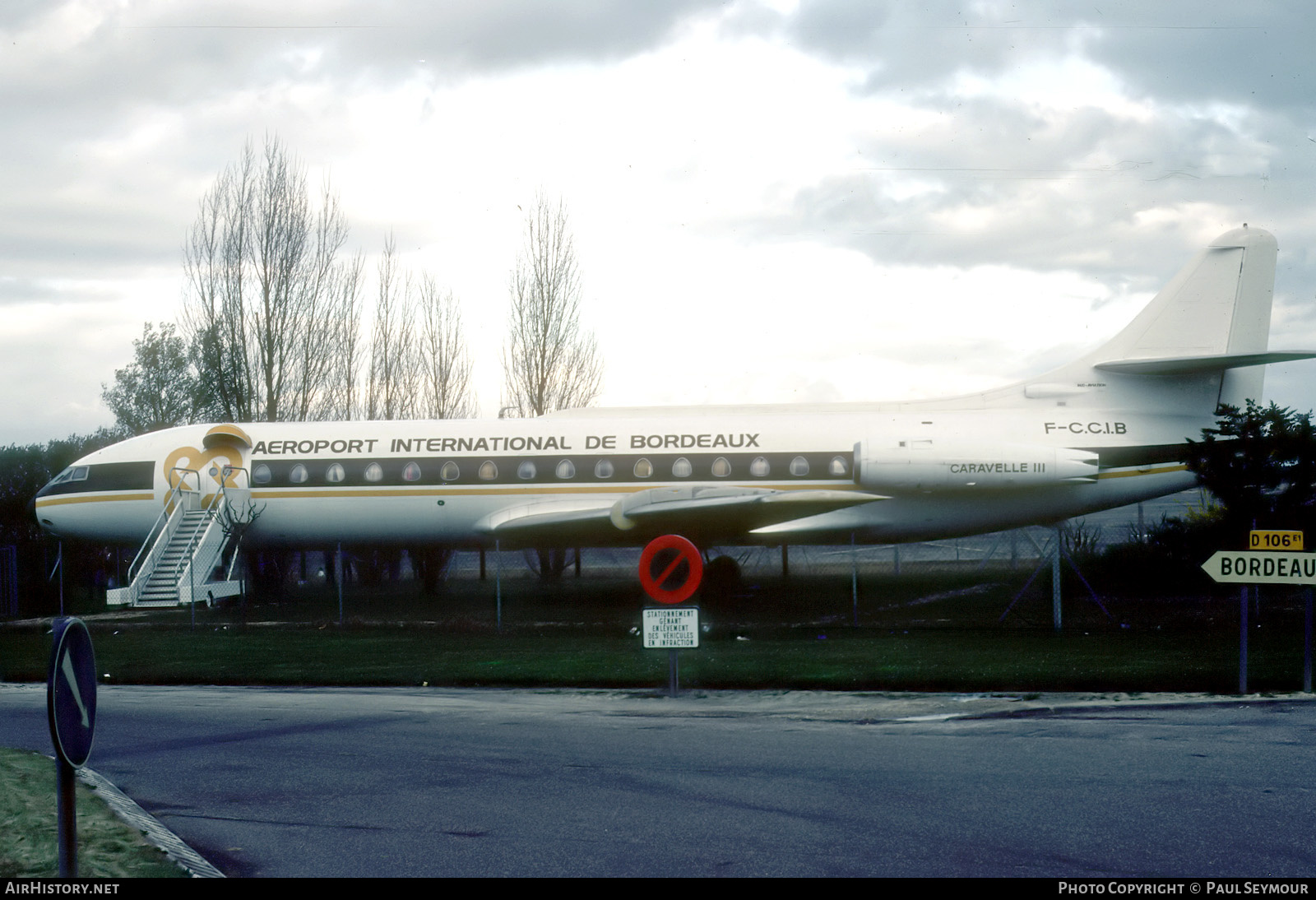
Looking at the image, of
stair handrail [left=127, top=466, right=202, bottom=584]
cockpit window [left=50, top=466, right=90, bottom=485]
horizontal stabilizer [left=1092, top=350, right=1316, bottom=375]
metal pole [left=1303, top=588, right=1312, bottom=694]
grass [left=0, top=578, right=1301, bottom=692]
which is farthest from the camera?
cockpit window [left=50, top=466, right=90, bottom=485]

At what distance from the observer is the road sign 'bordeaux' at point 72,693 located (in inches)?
179

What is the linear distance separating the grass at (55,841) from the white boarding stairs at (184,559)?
53.9 feet

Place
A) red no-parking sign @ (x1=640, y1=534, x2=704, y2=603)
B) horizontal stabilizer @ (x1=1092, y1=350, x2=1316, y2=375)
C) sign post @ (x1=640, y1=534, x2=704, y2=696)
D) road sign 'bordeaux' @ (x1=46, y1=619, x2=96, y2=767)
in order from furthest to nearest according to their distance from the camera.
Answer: horizontal stabilizer @ (x1=1092, y1=350, x2=1316, y2=375) < red no-parking sign @ (x1=640, y1=534, x2=704, y2=603) < sign post @ (x1=640, y1=534, x2=704, y2=696) < road sign 'bordeaux' @ (x1=46, y1=619, x2=96, y2=767)

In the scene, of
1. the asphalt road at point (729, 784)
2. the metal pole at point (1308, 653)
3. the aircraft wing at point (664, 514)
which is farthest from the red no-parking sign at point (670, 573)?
the aircraft wing at point (664, 514)

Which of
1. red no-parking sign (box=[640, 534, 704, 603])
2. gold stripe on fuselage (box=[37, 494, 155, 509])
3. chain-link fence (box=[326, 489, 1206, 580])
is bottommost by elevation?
chain-link fence (box=[326, 489, 1206, 580])

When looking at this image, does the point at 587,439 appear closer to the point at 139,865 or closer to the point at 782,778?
the point at 782,778

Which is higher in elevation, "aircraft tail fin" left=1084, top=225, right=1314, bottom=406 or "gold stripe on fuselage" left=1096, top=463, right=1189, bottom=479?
"aircraft tail fin" left=1084, top=225, right=1314, bottom=406

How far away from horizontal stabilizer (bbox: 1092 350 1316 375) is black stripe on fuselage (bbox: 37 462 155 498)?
20712 mm

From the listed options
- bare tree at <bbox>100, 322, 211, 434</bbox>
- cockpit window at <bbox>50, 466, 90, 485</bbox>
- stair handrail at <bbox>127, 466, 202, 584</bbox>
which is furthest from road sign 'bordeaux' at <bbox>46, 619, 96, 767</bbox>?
bare tree at <bbox>100, 322, 211, 434</bbox>

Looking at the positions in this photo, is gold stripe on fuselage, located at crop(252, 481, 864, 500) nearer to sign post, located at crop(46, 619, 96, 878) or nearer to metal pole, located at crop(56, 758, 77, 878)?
sign post, located at crop(46, 619, 96, 878)

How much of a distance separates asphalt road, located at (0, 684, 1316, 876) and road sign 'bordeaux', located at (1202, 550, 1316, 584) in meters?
1.30

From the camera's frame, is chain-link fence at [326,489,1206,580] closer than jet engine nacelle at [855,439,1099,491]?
No

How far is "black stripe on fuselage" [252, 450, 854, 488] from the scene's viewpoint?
24.2 metres

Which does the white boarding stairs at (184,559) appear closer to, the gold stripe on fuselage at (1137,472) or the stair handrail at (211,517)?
the stair handrail at (211,517)
